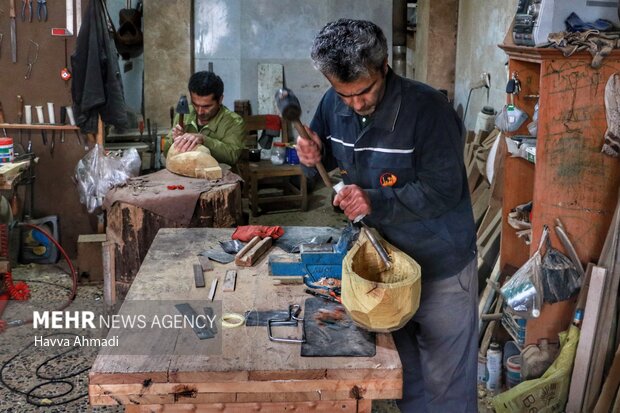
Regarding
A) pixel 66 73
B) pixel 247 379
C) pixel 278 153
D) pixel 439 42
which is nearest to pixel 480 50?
pixel 439 42

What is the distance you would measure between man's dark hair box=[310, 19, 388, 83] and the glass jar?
17.9 feet

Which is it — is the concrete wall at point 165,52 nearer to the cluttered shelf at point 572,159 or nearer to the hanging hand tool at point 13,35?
the hanging hand tool at point 13,35

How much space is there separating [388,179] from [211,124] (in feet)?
9.80

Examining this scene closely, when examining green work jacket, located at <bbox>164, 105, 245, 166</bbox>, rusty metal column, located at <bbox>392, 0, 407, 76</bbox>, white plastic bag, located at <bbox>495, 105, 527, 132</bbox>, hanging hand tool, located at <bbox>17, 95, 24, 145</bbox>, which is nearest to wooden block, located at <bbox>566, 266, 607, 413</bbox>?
white plastic bag, located at <bbox>495, 105, 527, 132</bbox>

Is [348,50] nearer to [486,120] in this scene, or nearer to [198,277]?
[198,277]

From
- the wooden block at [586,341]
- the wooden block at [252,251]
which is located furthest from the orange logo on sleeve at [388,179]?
the wooden block at [586,341]

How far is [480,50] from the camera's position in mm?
6551

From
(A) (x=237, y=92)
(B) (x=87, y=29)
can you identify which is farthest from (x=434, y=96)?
(A) (x=237, y=92)

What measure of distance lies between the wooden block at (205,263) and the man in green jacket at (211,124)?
207cm

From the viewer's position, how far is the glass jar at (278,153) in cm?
813

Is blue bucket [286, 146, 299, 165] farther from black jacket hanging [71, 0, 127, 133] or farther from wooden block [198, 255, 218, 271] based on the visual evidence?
wooden block [198, 255, 218, 271]

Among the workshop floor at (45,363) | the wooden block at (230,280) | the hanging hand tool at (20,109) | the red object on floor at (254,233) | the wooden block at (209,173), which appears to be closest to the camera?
the wooden block at (230,280)

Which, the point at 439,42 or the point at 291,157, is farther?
the point at 291,157

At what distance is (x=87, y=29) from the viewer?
20.0ft
